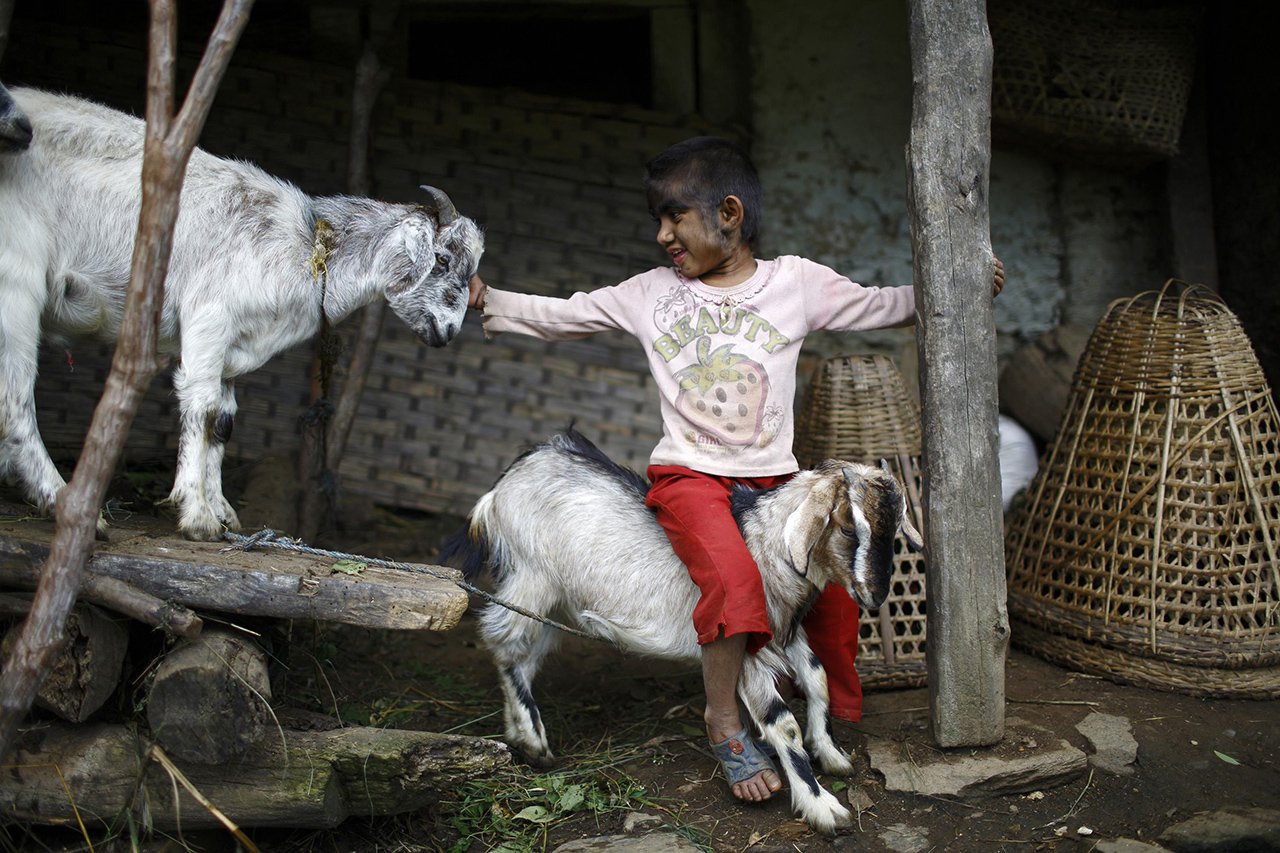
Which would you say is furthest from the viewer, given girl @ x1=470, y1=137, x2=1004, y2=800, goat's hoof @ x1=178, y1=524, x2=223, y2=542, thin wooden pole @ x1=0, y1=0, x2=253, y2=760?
girl @ x1=470, y1=137, x2=1004, y2=800

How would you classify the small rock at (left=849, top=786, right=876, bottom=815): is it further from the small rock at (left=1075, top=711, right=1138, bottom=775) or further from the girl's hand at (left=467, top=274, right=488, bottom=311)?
the girl's hand at (left=467, top=274, right=488, bottom=311)

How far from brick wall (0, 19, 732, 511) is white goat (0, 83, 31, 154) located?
233cm

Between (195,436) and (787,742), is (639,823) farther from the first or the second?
(195,436)

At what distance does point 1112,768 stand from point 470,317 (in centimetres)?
386

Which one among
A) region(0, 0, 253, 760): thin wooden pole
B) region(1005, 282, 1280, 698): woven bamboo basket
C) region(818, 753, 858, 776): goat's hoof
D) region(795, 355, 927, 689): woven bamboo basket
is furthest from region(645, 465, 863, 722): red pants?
region(0, 0, 253, 760): thin wooden pole

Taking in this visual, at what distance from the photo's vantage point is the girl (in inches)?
145

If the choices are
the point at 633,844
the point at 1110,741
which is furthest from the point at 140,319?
the point at 1110,741

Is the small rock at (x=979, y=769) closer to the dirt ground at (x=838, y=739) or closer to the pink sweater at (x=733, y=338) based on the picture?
the dirt ground at (x=838, y=739)

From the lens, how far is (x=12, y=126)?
329cm

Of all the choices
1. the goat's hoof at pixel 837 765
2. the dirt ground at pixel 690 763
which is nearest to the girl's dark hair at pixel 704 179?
the goat's hoof at pixel 837 765

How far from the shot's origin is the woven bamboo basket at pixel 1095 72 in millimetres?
5684

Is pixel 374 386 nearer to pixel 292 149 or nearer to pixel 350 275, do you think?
pixel 292 149

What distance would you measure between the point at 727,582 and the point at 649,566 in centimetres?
41

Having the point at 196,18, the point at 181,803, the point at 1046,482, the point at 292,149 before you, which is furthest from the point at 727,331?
the point at 196,18
